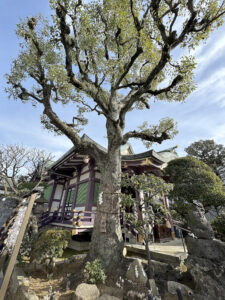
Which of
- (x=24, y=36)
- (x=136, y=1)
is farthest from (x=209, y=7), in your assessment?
(x=24, y=36)

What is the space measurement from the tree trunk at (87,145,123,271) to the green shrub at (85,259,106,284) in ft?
0.91

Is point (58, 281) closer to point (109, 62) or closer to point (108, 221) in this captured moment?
point (108, 221)

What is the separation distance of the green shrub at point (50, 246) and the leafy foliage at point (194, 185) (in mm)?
4738

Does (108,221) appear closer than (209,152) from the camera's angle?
Yes

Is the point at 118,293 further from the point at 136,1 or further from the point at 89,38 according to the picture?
the point at 136,1

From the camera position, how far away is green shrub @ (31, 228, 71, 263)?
4457 mm

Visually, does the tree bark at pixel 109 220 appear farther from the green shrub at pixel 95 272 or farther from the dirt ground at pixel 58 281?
the dirt ground at pixel 58 281

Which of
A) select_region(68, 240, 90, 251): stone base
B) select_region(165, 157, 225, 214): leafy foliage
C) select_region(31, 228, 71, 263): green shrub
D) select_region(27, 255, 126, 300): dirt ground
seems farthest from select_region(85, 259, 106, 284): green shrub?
select_region(68, 240, 90, 251): stone base

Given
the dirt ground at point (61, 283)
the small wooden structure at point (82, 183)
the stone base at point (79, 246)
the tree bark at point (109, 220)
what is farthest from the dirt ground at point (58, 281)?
the stone base at point (79, 246)

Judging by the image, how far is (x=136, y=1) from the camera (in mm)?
5762

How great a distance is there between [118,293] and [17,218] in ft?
10.0

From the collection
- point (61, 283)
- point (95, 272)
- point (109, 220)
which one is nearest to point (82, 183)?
point (109, 220)

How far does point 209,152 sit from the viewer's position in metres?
20.4

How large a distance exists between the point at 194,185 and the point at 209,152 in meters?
17.6
